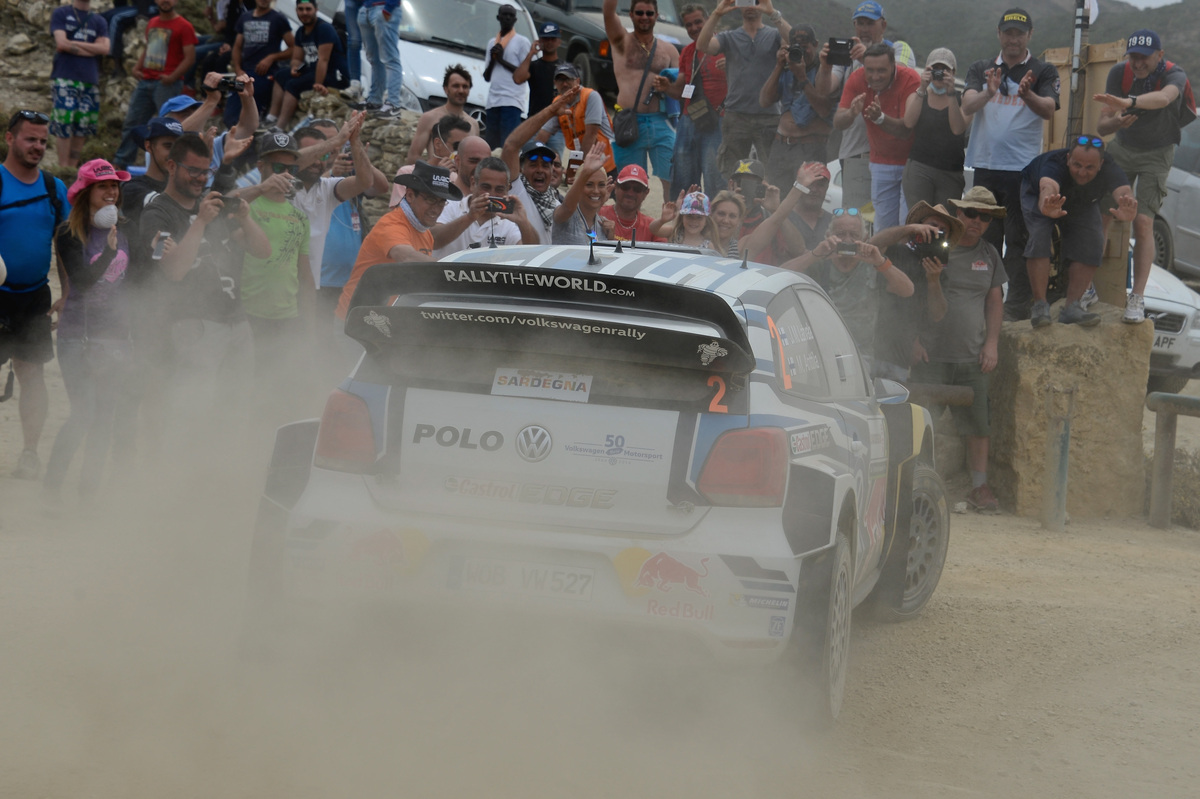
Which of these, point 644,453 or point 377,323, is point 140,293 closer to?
point 377,323

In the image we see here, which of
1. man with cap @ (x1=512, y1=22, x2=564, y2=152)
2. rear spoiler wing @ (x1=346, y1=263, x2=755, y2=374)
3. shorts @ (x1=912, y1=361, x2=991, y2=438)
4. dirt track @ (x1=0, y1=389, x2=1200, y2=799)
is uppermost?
man with cap @ (x1=512, y1=22, x2=564, y2=152)

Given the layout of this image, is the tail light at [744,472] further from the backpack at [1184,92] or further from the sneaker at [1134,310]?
the backpack at [1184,92]

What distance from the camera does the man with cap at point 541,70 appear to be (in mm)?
12820

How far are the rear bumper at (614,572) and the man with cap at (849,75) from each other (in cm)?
724

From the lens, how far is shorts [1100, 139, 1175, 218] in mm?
10438

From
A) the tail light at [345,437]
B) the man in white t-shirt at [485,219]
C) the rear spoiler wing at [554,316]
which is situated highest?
the man in white t-shirt at [485,219]

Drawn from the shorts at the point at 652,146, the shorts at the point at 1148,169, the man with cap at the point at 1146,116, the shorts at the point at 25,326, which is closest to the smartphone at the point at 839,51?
the shorts at the point at 652,146

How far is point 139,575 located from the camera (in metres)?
6.30

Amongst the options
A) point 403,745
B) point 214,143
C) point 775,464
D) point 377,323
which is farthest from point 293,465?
point 214,143

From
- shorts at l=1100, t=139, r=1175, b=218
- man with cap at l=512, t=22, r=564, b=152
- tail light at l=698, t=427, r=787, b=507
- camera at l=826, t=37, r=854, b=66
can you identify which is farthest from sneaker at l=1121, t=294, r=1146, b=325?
tail light at l=698, t=427, r=787, b=507

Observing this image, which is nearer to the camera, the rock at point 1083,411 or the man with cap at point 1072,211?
the man with cap at point 1072,211

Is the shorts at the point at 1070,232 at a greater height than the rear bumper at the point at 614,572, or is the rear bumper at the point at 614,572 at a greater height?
the shorts at the point at 1070,232

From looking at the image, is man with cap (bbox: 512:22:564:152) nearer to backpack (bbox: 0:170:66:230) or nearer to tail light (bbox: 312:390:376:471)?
backpack (bbox: 0:170:66:230)

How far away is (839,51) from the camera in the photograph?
1077cm
